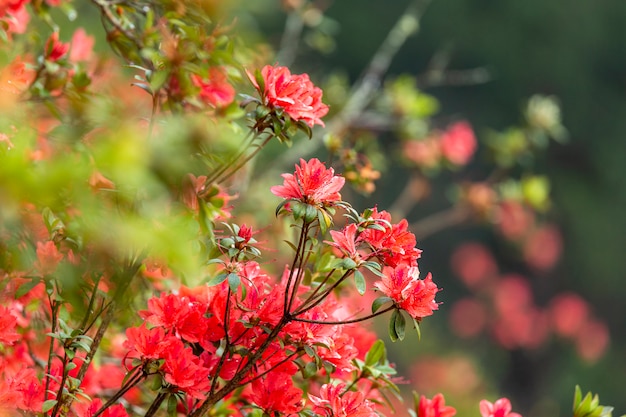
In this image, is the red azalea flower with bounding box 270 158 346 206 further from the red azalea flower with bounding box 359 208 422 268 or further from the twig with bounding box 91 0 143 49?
the twig with bounding box 91 0 143 49

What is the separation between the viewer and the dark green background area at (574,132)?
19.3ft

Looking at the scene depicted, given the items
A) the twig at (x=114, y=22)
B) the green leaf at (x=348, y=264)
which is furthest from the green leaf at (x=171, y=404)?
the twig at (x=114, y=22)

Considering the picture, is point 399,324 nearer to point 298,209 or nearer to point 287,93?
point 298,209

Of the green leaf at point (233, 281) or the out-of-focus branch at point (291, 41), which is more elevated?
the out-of-focus branch at point (291, 41)

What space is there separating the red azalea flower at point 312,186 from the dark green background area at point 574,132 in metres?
4.86

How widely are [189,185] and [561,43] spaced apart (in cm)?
585

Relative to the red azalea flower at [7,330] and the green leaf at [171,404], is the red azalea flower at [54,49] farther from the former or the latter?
the green leaf at [171,404]

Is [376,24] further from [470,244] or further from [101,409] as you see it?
[101,409]

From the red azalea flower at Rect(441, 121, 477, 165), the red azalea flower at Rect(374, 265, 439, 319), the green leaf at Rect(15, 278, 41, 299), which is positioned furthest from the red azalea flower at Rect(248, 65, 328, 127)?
the red azalea flower at Rect(441, 121, 477, 165)

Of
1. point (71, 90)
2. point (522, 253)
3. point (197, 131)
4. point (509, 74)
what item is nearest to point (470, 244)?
point (522, 253)

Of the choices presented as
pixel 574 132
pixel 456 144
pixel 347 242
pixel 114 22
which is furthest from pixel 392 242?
pixel 574 132

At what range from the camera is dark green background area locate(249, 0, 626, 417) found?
19.3ft

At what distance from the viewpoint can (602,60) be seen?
19.7 feet

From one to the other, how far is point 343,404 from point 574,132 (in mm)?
5499
